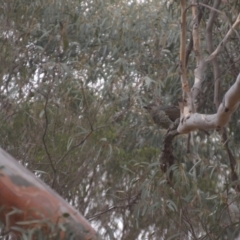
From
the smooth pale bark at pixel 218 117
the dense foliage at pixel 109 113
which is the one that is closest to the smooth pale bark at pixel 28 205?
the smooth pale bark at pixel 218 117

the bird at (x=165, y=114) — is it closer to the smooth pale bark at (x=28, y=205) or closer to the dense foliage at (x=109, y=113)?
the dense foliage at (x=109, y=113)

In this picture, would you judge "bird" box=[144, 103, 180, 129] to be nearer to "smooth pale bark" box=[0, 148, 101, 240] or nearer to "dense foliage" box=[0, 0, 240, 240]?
"dense foliage" box=[0, 0, 240, 240]

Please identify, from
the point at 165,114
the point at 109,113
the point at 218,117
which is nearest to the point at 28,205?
the point at 218,117

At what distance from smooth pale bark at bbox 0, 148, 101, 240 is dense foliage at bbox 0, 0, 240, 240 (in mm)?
1382

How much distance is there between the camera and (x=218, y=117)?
2.64 meters

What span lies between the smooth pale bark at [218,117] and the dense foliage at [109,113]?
1.89 ft

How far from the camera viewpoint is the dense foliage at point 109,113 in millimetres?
3826

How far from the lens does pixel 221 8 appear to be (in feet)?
13.7

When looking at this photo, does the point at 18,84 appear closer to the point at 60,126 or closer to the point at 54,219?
the point at 60,126

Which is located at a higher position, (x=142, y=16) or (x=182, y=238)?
(x=142, y=16)

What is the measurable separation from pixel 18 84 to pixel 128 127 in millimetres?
730

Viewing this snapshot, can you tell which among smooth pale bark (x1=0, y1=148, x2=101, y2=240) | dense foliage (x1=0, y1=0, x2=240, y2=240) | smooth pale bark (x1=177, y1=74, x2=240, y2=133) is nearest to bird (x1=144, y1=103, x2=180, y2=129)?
dense foliage (x1=0, y1=0, x2=240, y2=240)

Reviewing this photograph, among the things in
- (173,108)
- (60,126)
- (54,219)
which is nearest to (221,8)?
(173,108)

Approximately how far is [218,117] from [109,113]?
1.75 m
